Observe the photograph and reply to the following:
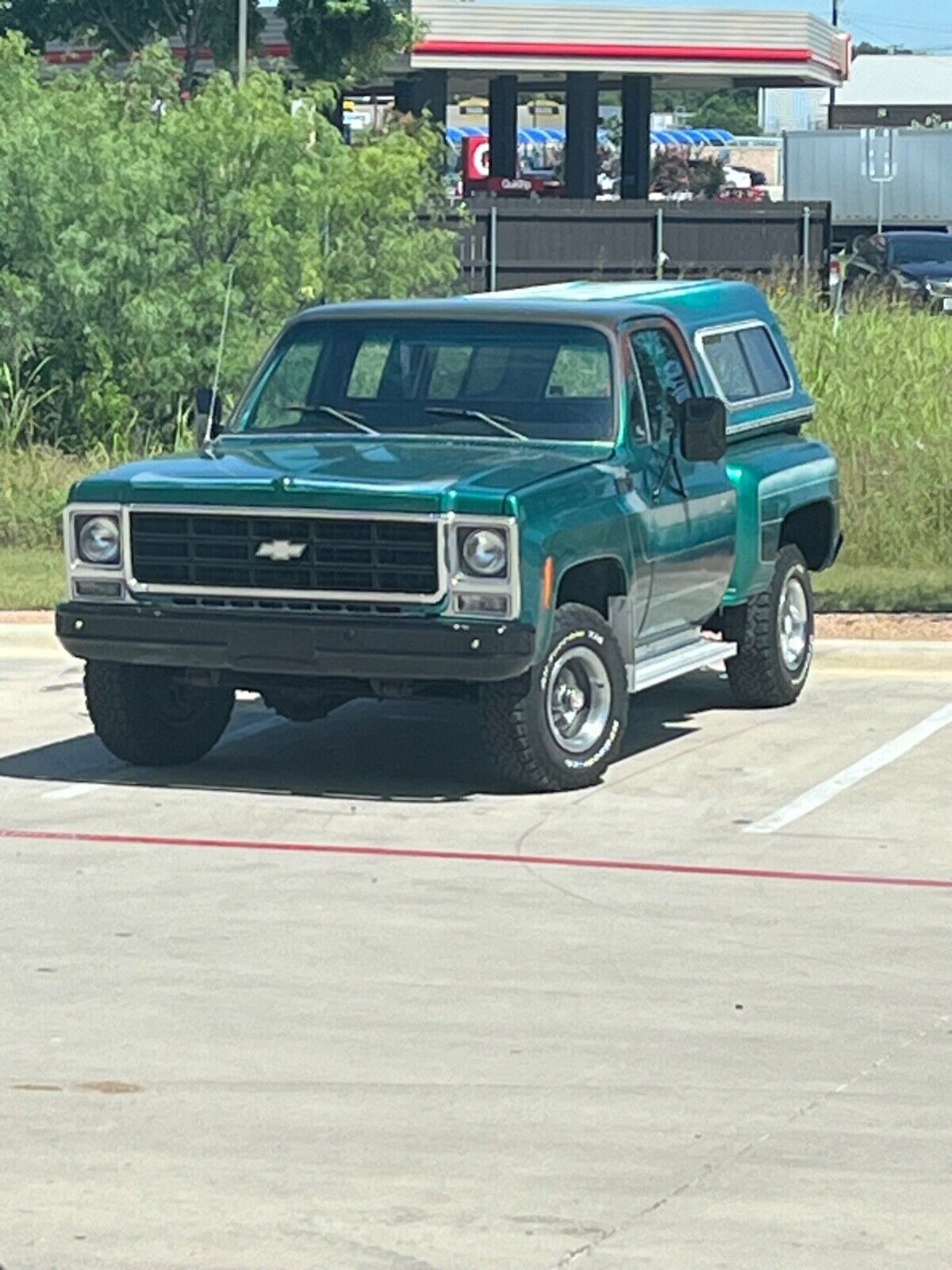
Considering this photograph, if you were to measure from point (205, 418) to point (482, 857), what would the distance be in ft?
10.4

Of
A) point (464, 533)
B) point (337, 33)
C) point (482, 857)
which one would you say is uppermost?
point (337, 33)

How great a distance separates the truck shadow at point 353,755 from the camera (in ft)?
36.4

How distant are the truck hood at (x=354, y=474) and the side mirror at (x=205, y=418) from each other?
51 cm

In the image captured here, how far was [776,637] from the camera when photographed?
1278 centimetres

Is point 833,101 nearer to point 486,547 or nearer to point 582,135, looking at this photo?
point 582,135

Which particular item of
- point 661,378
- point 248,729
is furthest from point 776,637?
point 248,729

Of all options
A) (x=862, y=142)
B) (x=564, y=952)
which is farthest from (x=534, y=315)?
(x=862, y=142)

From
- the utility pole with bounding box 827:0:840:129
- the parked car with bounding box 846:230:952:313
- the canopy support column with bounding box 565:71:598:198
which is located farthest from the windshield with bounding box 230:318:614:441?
the utility pole with bounding box 827:0:840:129

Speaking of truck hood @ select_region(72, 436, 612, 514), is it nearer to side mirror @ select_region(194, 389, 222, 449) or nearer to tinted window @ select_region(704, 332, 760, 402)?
side mirror @ select_region(194, 389, 222, 449)

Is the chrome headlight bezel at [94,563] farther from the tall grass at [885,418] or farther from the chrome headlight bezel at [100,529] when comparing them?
the tall grass at [885,418]

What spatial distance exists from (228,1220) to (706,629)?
7.65 m

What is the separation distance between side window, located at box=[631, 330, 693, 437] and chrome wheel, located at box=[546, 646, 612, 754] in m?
1.28

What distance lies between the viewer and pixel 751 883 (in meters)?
9.37

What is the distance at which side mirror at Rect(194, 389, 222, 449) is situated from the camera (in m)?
12.0
